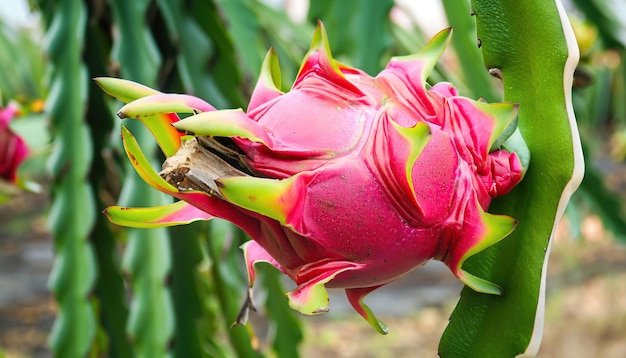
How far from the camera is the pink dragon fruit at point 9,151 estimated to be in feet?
2.93

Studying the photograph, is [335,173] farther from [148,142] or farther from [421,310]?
[421,310]

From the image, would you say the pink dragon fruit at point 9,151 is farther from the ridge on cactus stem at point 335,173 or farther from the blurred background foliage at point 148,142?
the ridge on cactus stem at point 335,173

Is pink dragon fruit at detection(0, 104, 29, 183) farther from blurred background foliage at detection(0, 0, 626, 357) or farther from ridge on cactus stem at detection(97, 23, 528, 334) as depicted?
ridge on cactus stem at detection(97, 23, 528, 334)

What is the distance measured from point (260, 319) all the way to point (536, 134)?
2.98m

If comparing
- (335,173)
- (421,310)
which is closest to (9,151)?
(335,173)

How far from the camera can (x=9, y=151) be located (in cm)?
90

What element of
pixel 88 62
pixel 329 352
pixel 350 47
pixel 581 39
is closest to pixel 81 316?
pixel 88 62

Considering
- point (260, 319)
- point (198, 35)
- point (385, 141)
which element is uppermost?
point (385, 141)

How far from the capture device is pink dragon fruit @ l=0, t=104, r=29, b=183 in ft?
2.93

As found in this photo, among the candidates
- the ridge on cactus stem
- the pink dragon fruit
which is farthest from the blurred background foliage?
the ridge on cactus stem

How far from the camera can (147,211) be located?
32 cm

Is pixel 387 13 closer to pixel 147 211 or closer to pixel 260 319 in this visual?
pixel 147 211

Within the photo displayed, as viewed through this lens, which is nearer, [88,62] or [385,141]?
[385,141]

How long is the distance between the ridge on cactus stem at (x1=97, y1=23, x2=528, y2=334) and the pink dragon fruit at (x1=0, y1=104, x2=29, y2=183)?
643mm
